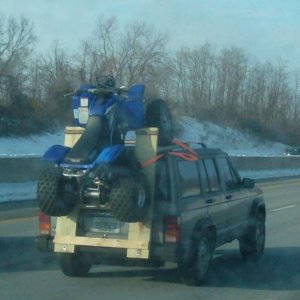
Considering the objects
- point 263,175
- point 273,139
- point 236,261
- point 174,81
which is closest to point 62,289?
point 236,261

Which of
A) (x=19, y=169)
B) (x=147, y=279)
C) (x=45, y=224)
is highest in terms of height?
(x=45, y=224)

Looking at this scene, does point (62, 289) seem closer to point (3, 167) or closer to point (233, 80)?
point (3, 167)

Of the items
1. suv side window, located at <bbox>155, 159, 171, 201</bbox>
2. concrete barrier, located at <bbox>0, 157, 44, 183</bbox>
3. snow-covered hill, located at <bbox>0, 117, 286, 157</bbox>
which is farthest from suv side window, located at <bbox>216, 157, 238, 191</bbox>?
snow-covered hill, located at <bbox>0, 117, 286, 157</bbox>

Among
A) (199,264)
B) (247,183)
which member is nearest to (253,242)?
(247,183)

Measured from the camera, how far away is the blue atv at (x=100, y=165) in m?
8.73

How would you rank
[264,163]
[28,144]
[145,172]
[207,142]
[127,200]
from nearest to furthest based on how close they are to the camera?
[127,200], [145,172], [264,163], [28,144], [207,142]

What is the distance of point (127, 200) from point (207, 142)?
6230 cm

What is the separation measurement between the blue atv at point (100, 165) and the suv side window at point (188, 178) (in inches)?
16.6

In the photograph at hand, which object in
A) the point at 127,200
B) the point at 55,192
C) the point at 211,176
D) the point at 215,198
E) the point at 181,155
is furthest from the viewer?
the point at 211,176

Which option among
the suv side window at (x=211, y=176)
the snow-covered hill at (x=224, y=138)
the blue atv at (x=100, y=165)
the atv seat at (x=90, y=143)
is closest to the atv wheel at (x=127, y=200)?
the blue atv at (x=100, y=165)

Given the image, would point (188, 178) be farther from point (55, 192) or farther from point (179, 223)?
point (55, 192)

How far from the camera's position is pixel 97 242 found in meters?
9.11

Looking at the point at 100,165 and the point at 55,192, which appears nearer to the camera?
the point at 100,165

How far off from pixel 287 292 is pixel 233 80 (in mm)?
78945
